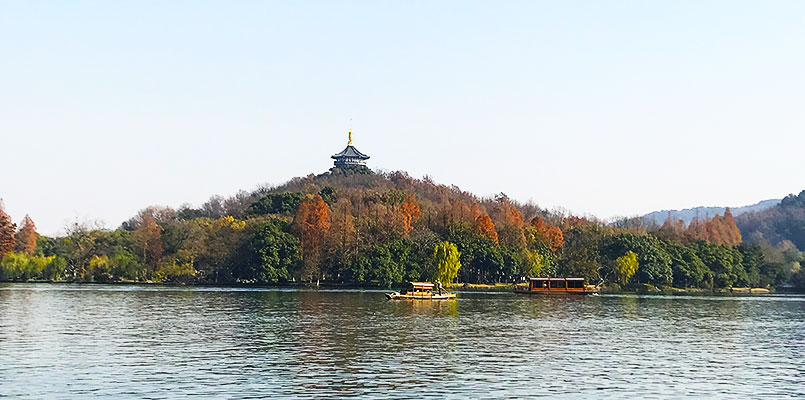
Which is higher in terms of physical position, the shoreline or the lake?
the shoreline

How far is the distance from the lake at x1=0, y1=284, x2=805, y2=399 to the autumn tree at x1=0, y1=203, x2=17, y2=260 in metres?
67.1

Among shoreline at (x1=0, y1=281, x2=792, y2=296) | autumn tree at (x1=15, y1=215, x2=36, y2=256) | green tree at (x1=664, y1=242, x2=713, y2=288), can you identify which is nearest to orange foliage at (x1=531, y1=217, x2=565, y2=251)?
shoreline at (x1=0, y1=281, x2=792, y2=296)

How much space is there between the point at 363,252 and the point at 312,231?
29.9 ft

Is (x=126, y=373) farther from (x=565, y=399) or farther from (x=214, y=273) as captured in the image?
(x=214, y=273)

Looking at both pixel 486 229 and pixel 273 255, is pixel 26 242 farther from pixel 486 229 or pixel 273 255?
pixel 486 229

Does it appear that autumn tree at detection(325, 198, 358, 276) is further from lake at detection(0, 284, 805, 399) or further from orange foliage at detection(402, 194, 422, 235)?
lake at detection(0, 284, 805, 399)

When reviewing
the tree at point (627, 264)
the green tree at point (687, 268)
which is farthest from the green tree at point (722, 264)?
the tree at point (627, 264)

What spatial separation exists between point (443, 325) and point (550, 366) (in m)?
23.5

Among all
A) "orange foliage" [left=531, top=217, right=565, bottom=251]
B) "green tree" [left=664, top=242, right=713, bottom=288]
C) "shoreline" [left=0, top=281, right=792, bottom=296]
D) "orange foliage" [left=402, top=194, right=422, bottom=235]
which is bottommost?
"shoreline" [left=0, top=281, right=792, bottom=296]

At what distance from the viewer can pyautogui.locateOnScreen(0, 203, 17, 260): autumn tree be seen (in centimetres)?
14750

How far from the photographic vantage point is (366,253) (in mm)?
140000

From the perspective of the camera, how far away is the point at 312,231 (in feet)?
458

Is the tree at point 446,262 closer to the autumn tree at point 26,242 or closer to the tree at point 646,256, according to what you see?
the tree at point 646,256

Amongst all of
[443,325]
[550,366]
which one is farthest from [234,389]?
[443,325]
